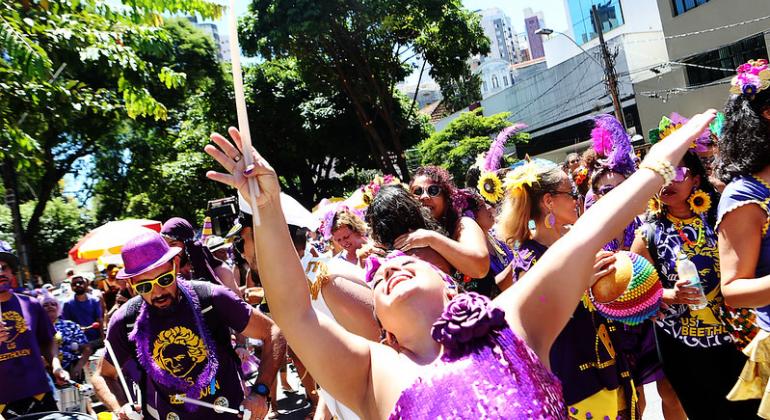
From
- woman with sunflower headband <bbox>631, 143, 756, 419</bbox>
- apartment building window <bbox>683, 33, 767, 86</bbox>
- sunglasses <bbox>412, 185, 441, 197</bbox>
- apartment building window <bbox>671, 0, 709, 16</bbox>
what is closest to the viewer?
woman with sunflower headband <bbox>631, 143, 756, 419</bbox>

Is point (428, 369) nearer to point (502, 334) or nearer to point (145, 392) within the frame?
point (502, 334)

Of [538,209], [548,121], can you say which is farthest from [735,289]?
[548,121]

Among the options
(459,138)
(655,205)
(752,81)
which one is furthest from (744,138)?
(459,138)

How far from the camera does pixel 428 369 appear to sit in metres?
1.84

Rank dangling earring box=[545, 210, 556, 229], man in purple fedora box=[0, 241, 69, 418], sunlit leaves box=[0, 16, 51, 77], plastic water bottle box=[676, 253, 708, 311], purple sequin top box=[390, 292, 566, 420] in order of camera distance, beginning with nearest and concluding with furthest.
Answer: purple sequin top box=[390, 292, 566, 420], plastic water bottle box=[676, 253, 708, 311], dangling earring box=[545, 210, 556, 229], sunlit leaves box=[0, 16, 51, 77], man in purple fedora box=[0, 241, 69, 418]

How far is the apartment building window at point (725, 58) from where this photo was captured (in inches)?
939

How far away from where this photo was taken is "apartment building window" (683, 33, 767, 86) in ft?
78.3

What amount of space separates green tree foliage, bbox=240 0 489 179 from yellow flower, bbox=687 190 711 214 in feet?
55.5

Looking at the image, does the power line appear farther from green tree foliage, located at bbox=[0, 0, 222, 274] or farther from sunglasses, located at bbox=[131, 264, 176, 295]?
sunglasses, located at bbox=[131, 264, 176, 295]

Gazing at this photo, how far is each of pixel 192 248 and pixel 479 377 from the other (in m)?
3.99

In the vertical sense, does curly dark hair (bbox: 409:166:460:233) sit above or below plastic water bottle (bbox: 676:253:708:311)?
above

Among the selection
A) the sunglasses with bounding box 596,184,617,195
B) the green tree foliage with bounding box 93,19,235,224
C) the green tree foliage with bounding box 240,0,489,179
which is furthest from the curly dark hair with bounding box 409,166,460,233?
the green tree foliage with bounding box 93,19,235,224

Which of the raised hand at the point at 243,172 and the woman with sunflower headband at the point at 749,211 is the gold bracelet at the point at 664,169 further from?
the raised hand at the point at 243,172

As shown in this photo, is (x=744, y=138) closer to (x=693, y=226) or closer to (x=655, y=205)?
(x=693, y=226)
